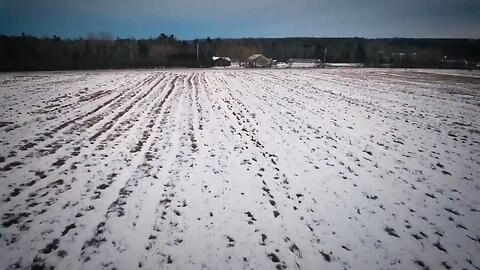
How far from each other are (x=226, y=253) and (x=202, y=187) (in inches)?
96.5

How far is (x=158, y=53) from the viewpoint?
357ft

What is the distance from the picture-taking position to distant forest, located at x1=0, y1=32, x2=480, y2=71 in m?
62.4

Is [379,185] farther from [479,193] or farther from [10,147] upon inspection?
[10,147]

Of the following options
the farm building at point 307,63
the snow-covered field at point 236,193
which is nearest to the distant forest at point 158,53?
the farm building at point 307,63

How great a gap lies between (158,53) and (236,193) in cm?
11087

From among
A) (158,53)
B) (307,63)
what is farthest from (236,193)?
(158,53)

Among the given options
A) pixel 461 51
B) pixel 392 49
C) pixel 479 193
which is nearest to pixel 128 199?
pixel 479 193

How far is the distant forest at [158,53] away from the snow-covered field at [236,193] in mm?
53395

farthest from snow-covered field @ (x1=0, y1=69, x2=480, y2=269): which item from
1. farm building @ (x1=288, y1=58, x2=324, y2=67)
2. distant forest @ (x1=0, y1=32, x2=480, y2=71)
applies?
farm building @ (x1=288, y1=58, x2=324, y2=67)

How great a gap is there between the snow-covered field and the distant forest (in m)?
53.4

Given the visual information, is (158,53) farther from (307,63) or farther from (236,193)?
(236,193)

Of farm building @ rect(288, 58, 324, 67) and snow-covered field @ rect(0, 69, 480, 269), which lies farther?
farm building @ rect(288, 58, 324, 67)

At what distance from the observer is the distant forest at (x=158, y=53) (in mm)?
62406

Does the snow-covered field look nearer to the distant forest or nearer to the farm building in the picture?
the distant forest
